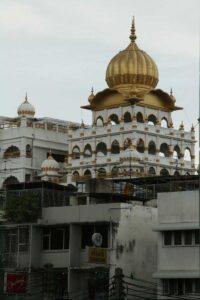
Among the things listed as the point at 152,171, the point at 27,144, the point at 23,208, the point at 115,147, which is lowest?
the point at 23,208

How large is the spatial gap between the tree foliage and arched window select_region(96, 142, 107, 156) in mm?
38479

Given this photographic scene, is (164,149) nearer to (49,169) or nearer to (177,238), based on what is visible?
(49,169)

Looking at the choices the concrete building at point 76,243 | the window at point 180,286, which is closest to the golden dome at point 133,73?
the concrete building at point 76,243

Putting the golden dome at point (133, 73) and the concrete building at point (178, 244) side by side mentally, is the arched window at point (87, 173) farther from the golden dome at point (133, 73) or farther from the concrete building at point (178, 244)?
the concrete building at point (178, 244)

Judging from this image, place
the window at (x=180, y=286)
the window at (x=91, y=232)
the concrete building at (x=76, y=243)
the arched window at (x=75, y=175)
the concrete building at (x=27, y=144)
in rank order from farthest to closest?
1. the concrete building at (x=27, y=144)
2. the arched window at (x=75, y=175)
3. the window at (x=91, y=232)
4. the concrete building at (x=76, y=243)
5. the window at (x=180, y=286)

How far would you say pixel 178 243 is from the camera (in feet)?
169

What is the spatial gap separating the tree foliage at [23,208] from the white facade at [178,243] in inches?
336

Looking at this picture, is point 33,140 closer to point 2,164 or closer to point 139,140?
point 2,164

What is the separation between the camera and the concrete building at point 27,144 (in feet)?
332

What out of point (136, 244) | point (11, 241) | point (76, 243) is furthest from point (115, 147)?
point (136, 244)

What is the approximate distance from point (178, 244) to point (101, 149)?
4722 centimetres

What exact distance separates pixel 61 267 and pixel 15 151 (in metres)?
46.0

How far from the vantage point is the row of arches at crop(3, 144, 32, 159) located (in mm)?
102188

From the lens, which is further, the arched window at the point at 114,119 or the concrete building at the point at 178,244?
the arched window at the point at 114,119
